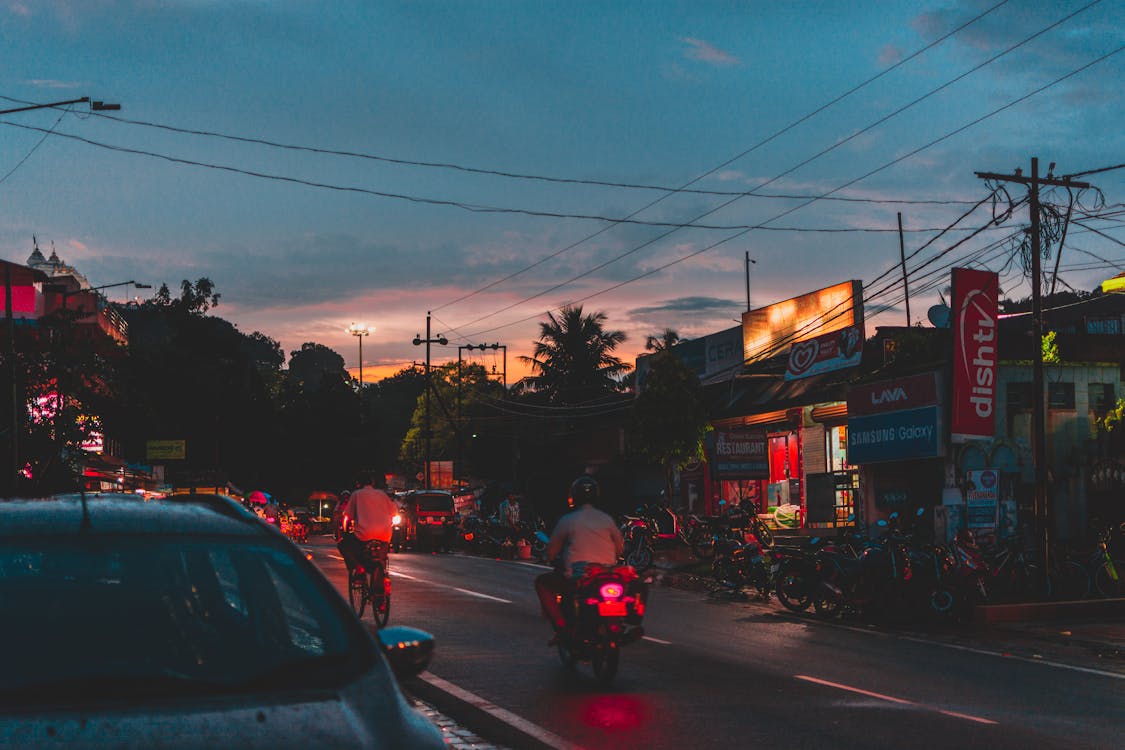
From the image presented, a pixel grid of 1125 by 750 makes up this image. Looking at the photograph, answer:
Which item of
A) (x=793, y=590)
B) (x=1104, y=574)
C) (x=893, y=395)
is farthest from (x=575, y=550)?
(x=893, y=395)

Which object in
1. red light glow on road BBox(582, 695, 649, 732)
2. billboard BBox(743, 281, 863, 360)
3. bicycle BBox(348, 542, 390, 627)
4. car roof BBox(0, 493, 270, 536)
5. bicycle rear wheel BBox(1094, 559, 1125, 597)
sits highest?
billboard BBox(743, 281, 863, 360)

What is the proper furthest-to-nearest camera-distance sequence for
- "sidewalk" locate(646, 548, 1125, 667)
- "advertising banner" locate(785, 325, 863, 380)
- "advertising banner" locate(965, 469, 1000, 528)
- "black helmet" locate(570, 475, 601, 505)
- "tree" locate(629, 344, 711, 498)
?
1. "tree" locate(629, 344, 711, 498)
2. "advertising banner" locate(785, 325, 863, 380)
3. "advertising banner" locate(965, 469, 1000, 528)
4. "sidewalk" locate(646, 548, 1125, 667)
5. "black helmet" locate(570, 475, 601, 505)

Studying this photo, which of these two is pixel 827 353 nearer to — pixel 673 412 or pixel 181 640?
pixel 673 412

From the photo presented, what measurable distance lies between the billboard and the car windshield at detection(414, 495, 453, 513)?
37.8 feet

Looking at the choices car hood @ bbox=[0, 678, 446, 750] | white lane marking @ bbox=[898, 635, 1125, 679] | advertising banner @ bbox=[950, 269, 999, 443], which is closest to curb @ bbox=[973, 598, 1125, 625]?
white lane marking @ bbox=[898, 635, 1125, 679]

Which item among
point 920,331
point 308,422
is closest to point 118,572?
point 920,331

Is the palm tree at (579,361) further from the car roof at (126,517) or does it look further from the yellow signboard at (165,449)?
the car roof at (126,517)

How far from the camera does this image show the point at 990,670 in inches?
541

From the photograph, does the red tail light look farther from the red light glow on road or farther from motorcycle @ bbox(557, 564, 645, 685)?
the red light glow on road

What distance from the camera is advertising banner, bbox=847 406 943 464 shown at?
94.8 feet

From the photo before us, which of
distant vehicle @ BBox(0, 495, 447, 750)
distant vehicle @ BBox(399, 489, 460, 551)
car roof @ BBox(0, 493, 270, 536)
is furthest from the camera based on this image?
distant vehicle @ BBox(399, 489, 460, 551)

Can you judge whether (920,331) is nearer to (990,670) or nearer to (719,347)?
(719,347)

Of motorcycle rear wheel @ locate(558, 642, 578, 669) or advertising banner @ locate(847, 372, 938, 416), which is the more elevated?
advertising banner @ locate(847, 372, 938, 416)

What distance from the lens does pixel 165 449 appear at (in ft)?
273
